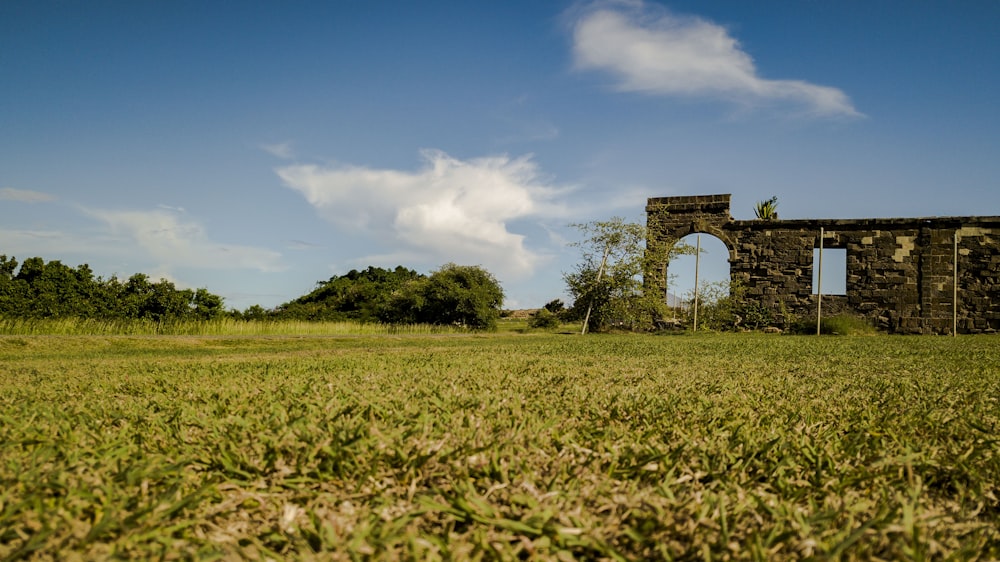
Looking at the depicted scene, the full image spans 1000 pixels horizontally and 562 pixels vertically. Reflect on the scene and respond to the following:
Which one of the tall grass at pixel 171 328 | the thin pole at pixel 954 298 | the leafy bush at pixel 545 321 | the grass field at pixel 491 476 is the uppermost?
the thin pole at pixel 954 298

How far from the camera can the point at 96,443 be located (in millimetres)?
1705

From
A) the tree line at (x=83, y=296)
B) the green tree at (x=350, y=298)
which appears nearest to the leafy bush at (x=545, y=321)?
the green tree at (x=350, y=298)

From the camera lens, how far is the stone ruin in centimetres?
1941

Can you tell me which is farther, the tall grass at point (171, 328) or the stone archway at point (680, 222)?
the stone archway at point (680, 222)

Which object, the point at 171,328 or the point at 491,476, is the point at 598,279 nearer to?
the point at 171,328

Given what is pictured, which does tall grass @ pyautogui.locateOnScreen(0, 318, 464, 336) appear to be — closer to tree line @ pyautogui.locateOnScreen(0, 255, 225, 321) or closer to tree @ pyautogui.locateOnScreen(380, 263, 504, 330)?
tree line @ pyautogui.locateOnScreen(0, 255, 225, 321)

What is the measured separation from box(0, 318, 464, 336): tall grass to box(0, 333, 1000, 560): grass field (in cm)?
1449

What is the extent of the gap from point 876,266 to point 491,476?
2308cm

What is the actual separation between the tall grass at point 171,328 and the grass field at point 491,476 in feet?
47.5

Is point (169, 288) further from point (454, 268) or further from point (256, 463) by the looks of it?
point (256, 463)

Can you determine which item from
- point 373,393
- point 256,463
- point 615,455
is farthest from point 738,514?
point 373,393

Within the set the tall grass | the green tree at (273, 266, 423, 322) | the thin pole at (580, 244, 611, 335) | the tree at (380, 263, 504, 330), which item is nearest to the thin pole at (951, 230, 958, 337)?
the thin pole at (580, 244, 611, 335)

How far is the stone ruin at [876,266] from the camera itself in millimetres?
19406

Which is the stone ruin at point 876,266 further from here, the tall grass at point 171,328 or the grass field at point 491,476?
the grass field at point 491,476
